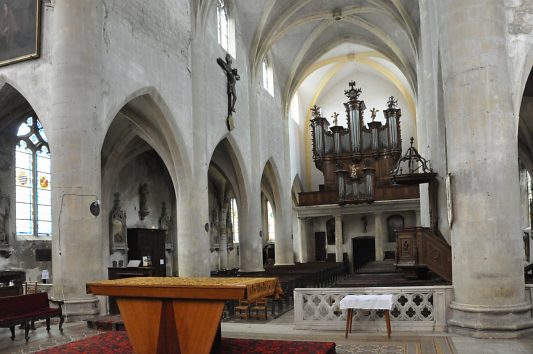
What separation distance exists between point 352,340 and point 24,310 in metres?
5.41

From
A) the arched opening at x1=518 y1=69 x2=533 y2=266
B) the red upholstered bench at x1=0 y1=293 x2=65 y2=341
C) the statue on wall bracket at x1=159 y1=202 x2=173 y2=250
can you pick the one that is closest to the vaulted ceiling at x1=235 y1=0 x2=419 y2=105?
the arched opening at x1=518 y1=69 x2=533 y2=266

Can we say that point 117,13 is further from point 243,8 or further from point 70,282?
point 243,8

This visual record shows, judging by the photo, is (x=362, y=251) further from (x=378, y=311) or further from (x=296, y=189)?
(x=378, y=311)

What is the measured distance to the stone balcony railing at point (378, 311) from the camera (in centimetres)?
862

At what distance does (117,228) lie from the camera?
19188mm

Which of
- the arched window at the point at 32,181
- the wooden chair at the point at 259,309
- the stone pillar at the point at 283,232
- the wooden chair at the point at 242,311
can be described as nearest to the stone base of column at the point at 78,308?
the wooden chair at the point at 242,311

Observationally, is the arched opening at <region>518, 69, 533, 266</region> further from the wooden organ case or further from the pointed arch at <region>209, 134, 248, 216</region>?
the pointed arch at <region>209, 134, 248, 216</region>

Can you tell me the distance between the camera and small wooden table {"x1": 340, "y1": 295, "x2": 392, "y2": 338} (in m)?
7.93

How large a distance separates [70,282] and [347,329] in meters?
5.66

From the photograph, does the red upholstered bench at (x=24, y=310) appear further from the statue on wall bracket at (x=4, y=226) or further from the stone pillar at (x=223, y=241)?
the stone pillar at (x=223, y=241)

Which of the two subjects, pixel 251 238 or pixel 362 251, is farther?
pixel 362 251

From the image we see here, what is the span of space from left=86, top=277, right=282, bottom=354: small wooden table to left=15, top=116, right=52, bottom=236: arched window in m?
10.9

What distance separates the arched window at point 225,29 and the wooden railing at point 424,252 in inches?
442

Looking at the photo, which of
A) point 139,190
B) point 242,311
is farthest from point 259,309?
point 139,190
